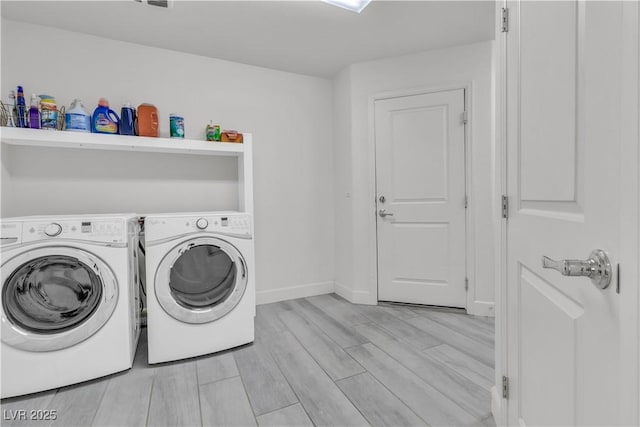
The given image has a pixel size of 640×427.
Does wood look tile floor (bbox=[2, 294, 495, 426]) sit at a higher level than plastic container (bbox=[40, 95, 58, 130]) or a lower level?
lower

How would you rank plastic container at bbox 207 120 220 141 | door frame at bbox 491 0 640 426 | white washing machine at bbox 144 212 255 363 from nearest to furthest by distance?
door frame at bbox 491 0 640 426
white washing machine at bbox 144 212 255 363
plastic container at bbox 207 120 220 141

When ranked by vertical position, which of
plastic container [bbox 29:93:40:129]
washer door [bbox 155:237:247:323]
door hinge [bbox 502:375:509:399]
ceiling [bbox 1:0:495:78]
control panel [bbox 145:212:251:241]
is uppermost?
ceiling [bbox 1:0:495:78]

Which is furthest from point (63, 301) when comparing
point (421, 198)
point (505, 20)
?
point (421, 198)

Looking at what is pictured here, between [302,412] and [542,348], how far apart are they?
1060mm

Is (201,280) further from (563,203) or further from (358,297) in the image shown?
(563,203)

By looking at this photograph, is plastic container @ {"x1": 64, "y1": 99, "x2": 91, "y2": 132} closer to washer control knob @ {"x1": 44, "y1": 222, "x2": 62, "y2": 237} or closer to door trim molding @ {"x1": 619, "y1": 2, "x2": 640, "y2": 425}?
washer control knob @ {"x1": 44, "y1": 222, "x2": 62, "y2": 237}

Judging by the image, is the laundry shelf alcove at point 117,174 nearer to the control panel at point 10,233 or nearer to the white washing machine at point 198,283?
the white washing machine at point 198,283

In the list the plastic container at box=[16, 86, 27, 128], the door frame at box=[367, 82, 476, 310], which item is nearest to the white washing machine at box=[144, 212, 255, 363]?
the plastic container at box=[16, 86, 27, 128]

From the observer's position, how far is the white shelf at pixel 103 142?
1.85 meters

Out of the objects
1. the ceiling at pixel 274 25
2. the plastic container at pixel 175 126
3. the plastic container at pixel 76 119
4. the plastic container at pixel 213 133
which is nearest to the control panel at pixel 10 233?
the plastic container at pixel 76 119

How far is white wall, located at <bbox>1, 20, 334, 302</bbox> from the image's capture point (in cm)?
217

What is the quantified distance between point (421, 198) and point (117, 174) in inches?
98.9

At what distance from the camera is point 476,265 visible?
8.48 feet

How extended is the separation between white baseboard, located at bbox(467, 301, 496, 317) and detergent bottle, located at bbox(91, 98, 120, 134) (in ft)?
10.0
